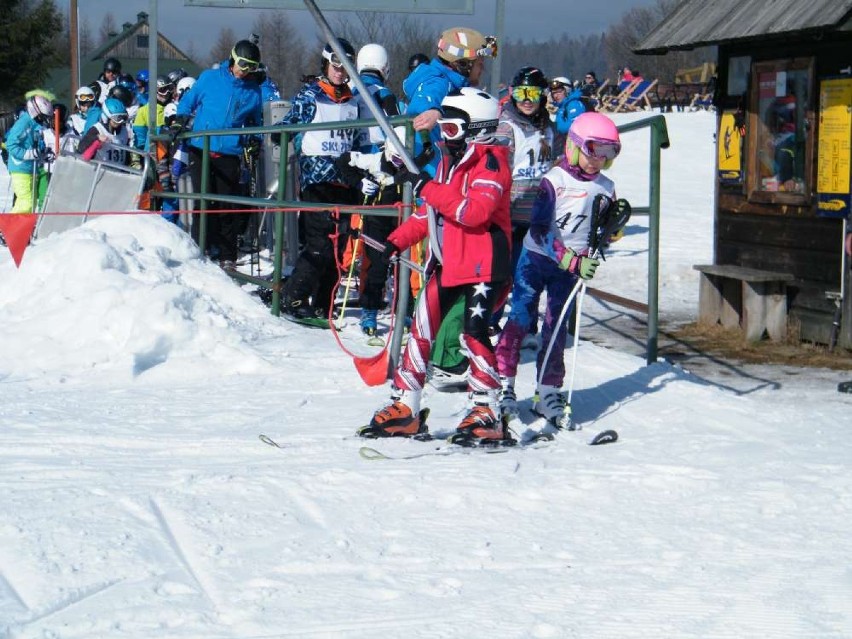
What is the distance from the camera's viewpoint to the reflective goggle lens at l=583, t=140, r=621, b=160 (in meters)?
6.04

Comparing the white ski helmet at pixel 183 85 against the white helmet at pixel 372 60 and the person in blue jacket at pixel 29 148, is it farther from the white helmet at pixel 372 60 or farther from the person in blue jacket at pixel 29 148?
the white helmet at pixel 372 60

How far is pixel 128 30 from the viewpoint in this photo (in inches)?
2832

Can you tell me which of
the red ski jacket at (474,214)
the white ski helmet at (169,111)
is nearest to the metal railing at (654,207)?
the red ski jacket at (474,214)

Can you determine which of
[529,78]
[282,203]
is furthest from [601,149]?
[282,203]

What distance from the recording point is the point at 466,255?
18.7 ft

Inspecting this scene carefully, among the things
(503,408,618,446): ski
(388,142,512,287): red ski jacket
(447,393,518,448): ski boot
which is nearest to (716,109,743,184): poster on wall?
(503,408,618,446): ski

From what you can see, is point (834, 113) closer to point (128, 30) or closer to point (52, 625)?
point (52, 625)

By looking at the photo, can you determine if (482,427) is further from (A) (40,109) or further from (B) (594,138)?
(A) (40,109)

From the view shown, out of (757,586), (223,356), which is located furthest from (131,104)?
(757,586)

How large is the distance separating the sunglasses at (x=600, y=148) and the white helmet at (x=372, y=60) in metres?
3.72

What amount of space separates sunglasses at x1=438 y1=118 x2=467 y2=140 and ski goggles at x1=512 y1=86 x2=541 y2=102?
2.28 m

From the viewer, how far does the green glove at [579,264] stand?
5.89 meters

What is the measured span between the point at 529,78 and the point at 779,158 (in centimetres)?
326

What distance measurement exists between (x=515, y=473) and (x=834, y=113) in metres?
5.58
